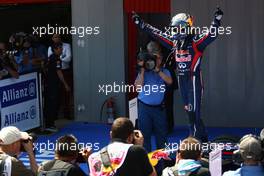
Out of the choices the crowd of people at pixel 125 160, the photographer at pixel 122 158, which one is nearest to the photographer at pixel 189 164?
the crowd of people at pixel 125 160

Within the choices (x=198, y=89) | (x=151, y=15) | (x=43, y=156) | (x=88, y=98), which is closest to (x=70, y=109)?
(x=88, y=98)

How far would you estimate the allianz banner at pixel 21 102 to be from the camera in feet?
32.0

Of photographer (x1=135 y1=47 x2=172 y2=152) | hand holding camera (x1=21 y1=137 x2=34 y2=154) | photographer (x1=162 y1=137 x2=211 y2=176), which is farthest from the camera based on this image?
photographer (x1=135 y1=47 x2=172 y2=152)

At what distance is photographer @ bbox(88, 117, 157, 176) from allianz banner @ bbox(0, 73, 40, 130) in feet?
16.5

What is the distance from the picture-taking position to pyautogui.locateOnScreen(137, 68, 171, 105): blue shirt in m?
7.74

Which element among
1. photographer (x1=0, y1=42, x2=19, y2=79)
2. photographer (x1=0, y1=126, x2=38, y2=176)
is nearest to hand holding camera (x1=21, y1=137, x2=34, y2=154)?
photographer (x1=0, y1=126, x2=38, y2=176)

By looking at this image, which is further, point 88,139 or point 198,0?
point 198,0

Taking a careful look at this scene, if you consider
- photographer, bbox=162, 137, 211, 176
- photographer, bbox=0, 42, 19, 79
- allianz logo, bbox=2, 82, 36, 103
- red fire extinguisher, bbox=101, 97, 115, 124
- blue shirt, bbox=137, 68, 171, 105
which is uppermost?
photographer, bbox=0, 42, 19, 79

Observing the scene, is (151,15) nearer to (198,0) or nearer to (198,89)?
(198,0)

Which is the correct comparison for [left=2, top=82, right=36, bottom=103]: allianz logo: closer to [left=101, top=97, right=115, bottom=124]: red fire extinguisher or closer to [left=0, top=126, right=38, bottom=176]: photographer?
[left=101, top=97, right=115, bottom=124]: red fire extinguisher

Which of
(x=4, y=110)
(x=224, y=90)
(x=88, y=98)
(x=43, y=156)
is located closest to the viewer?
(x=43, y=156)

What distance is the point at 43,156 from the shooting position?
29.3 ft

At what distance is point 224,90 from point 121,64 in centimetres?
183

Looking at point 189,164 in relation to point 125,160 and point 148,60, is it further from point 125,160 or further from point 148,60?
point 148,60
